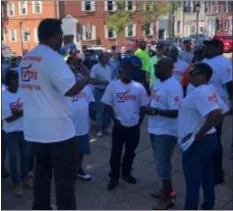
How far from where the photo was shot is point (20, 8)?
35219 mm

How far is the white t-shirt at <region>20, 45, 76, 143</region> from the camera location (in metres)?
2.76

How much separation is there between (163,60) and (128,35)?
33970 millimetres

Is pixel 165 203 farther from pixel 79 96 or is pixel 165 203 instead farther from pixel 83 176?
pixel 79 96

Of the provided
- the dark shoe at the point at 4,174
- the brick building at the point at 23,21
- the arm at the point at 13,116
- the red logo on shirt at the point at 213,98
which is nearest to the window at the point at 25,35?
the brick building at the point at 23,21

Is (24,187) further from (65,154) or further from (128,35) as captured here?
(128,35)

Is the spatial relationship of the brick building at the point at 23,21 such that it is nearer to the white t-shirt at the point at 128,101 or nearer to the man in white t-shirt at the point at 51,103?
the white t-shirt at the point at 128,101

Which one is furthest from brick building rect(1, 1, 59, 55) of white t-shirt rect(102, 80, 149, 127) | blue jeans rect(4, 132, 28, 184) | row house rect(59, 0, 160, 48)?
white t-shirt rect(102, 80, 149, 127)

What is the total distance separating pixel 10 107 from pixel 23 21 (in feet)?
108

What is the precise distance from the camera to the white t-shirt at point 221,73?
445cm

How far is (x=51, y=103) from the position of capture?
9.24ft

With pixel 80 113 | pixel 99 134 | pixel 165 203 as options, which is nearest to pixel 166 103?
pixel 165 203

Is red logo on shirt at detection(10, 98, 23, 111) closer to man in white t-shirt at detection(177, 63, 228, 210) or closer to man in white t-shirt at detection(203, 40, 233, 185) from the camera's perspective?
man in white t-shirt at detection(177, 63, 228, 210)

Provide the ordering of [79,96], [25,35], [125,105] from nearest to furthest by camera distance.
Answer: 1. [125,105]
2. [79,96]
3. [25,35]

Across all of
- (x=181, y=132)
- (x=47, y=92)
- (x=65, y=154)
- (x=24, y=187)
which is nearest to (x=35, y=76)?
(x=47, y=92)
